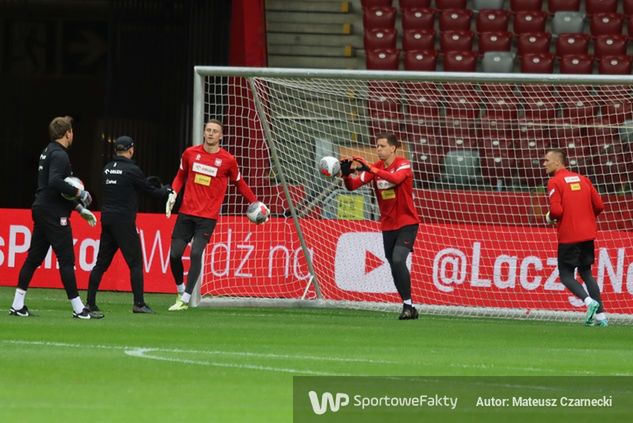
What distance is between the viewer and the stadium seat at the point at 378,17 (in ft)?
76.7

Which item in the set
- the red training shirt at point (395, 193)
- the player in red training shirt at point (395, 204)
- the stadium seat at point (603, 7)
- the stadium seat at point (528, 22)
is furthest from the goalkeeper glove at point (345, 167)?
the stadium seat at point (603, 7)

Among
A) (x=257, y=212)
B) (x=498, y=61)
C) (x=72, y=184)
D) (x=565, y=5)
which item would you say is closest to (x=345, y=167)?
(x=257, y=212)

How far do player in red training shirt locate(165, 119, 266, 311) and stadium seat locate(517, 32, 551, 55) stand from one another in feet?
31.3

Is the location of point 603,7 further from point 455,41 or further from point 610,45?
point 455,41

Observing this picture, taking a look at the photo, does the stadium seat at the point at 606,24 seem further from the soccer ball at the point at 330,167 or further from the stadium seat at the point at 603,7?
the soccer ball at the point at 330,167

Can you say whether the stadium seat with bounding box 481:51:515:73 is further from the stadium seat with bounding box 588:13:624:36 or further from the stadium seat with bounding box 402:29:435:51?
the stadium seat with bounding box 588:13:624:36

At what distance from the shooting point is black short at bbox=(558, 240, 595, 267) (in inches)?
562

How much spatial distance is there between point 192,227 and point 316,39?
952 cm

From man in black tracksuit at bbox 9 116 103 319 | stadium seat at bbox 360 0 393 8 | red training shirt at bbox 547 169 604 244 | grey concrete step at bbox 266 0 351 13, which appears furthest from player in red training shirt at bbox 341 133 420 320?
grey concrete step at bbox 266 0 351 13

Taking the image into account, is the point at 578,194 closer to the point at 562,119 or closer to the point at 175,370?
the point at 562,119

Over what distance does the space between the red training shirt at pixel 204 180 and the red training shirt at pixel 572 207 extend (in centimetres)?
298

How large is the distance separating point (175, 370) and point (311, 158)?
825 cm

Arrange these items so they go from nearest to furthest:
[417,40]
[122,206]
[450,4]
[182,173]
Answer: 1. [122,206]
2. [182,173]
3. [417,40]
4. [450,4]

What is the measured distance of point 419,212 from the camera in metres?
17.6
